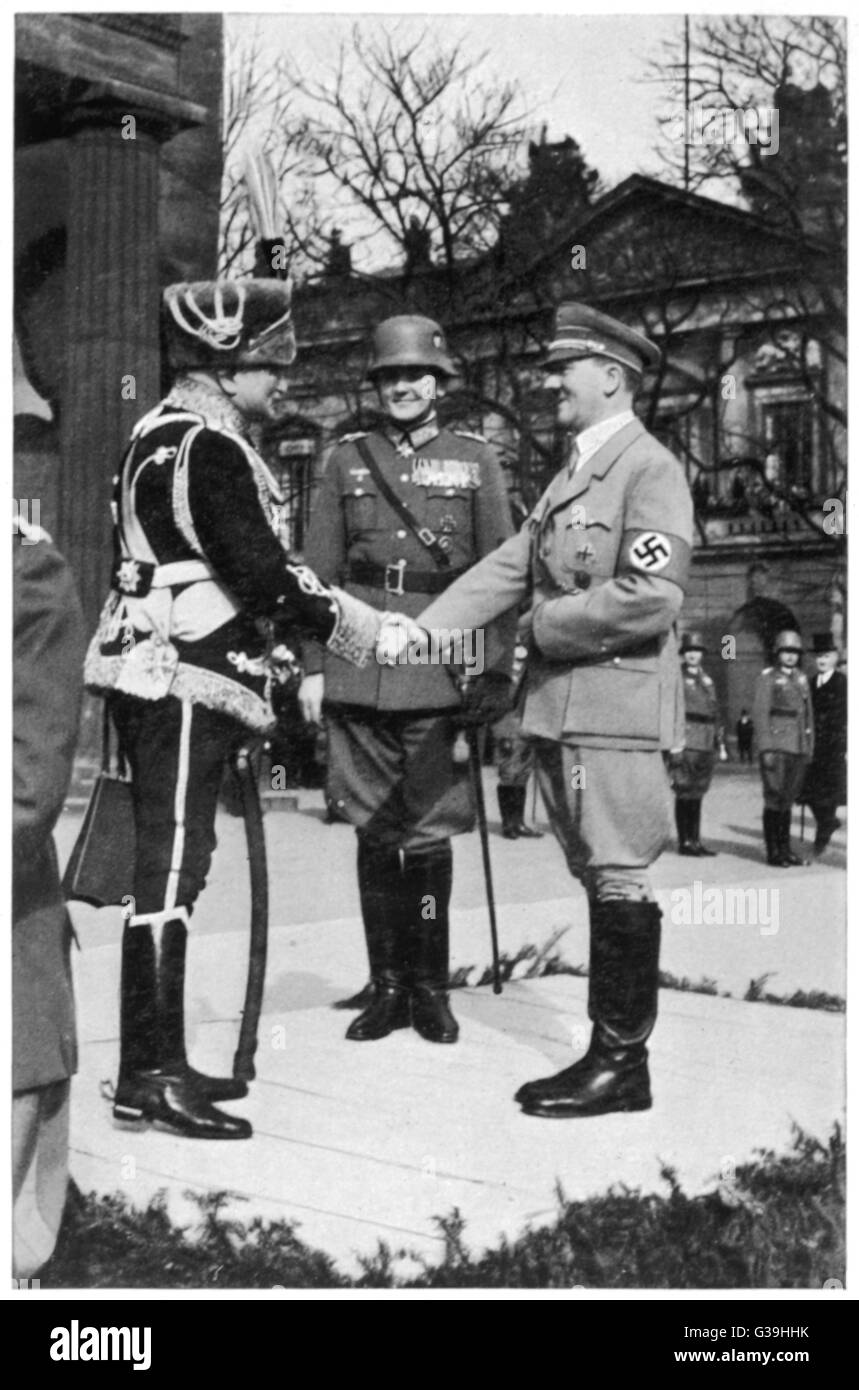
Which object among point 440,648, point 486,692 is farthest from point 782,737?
Result: point 440,648

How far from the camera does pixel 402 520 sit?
179 inches

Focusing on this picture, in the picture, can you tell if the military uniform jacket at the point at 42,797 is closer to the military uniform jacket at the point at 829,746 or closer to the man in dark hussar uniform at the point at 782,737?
the man in dark hussar uniform at the point at 782,737

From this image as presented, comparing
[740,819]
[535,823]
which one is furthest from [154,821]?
[740,819]

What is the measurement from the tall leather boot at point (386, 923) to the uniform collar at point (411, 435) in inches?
43.8

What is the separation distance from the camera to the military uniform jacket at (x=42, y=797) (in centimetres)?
353

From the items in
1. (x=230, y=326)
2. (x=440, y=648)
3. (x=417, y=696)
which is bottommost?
(x=417, y=696)

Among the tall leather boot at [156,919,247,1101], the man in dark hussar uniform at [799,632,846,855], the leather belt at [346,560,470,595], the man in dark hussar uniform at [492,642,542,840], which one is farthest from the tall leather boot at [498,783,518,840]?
the tall leather boot at [156,919,247,1101]

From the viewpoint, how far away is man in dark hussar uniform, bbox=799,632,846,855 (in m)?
4.60

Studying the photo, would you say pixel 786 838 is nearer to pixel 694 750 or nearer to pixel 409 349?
pixel 694 750

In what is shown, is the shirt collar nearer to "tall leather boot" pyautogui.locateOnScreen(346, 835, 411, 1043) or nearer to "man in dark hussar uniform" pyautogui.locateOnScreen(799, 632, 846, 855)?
"man in dark hussar uniform" pyautogui.locateOnScreen(799, 632, 846, 855)

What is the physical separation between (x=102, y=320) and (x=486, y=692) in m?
1.52

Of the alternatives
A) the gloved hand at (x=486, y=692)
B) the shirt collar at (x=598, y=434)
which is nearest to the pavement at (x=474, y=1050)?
the gloved hand at (x=486, y=692)

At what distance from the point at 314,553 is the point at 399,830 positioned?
81 cm
